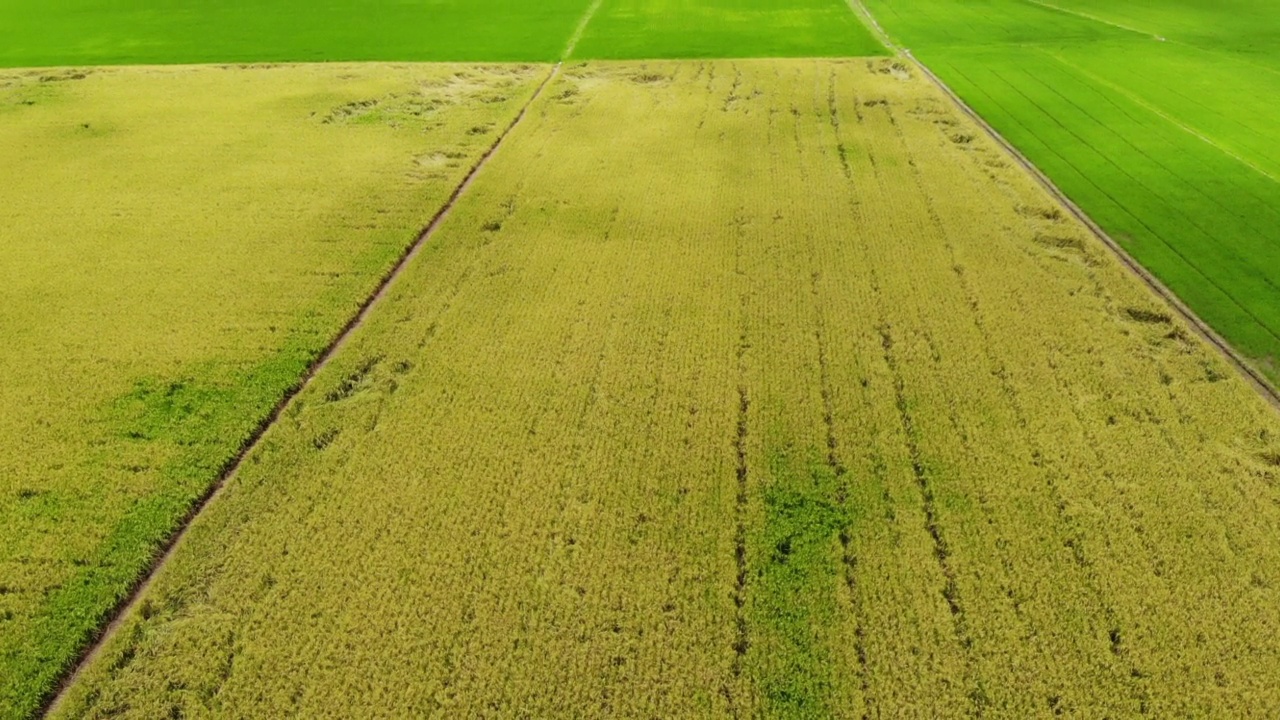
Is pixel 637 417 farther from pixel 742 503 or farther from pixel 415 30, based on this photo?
pixel 415 30

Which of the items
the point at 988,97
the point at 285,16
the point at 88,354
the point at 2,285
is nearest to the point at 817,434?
the point at 88,354

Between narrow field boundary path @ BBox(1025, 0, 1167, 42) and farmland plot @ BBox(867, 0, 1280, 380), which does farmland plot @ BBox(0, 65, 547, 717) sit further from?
narrow field boundary path @ BBox(1025, 0, 1167, 42)

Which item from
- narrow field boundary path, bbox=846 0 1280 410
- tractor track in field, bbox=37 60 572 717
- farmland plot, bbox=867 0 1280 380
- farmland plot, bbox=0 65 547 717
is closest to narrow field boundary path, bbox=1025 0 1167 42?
farmland plot, bbox=867 0 1280 380

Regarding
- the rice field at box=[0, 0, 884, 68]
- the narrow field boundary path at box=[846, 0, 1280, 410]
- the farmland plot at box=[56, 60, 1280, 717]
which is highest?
the rice field at box=[0, 0, 884, 68]

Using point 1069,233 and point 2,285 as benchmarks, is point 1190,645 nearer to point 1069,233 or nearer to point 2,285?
point 1069,233

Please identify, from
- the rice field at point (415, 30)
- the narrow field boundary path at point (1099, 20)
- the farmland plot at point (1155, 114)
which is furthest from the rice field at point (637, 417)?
the narrow field boundary path at point (1099, 20)
